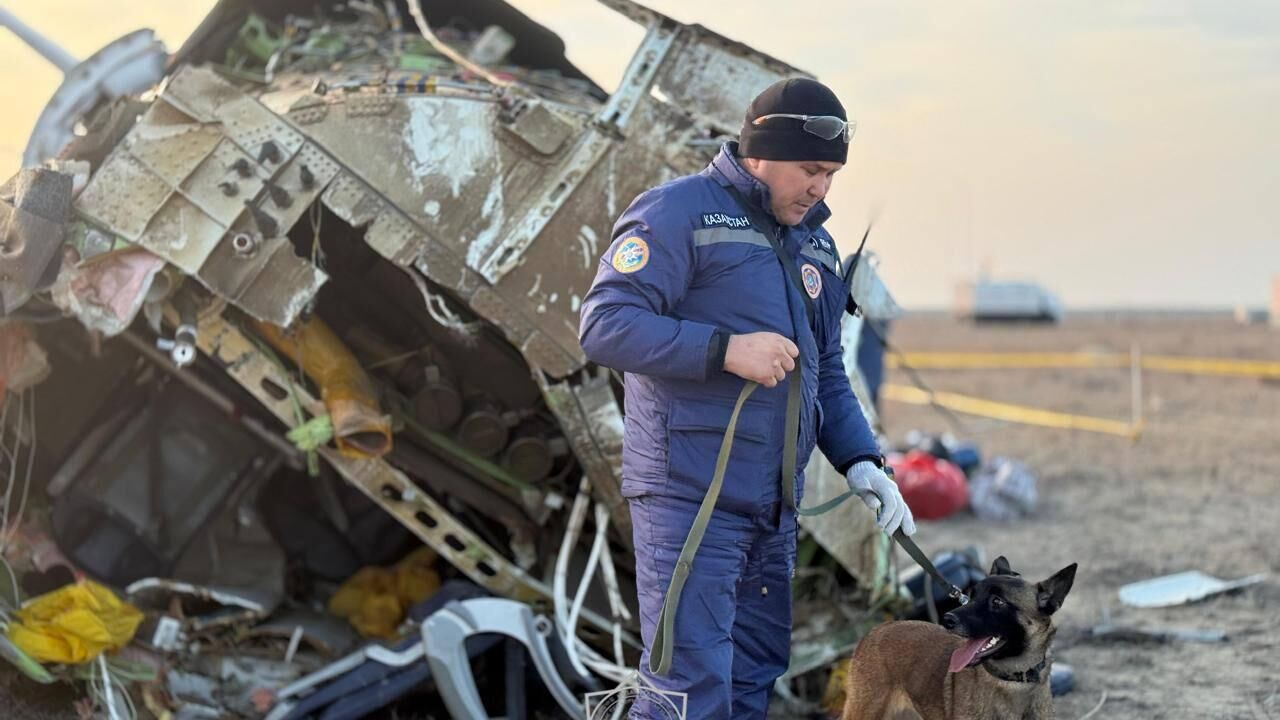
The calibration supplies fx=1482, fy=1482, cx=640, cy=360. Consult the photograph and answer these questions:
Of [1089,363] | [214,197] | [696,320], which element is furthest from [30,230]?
[1089,363]

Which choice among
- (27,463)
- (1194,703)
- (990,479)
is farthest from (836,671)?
(990,479)

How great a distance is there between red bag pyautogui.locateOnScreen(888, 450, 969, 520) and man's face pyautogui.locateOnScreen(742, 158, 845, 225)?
6.27 meters

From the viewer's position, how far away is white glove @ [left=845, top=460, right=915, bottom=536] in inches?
165

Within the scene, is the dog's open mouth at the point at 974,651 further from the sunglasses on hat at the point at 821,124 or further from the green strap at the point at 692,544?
the sunglasses on hat at the point at 821,124

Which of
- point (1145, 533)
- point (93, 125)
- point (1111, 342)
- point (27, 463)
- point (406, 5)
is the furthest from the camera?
point (1111, 342)

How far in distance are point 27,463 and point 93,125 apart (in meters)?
1.55

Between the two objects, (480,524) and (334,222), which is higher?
(334,222)

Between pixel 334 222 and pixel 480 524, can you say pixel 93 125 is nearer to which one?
pixel 334 222

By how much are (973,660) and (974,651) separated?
0.03m

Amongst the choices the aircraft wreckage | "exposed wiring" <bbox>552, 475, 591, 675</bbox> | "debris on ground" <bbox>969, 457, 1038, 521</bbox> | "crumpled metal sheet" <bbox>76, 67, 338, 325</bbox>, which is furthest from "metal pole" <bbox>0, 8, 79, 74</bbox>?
"debris on ground" <bbox>969, 457, 1038, 521</bbox>

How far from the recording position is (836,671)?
5.97 m

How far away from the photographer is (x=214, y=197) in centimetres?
555

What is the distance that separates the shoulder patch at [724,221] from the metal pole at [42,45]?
4109mm

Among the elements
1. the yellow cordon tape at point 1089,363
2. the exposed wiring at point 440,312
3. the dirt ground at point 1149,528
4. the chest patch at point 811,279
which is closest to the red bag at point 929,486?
the dirt ground at point 1149,528
